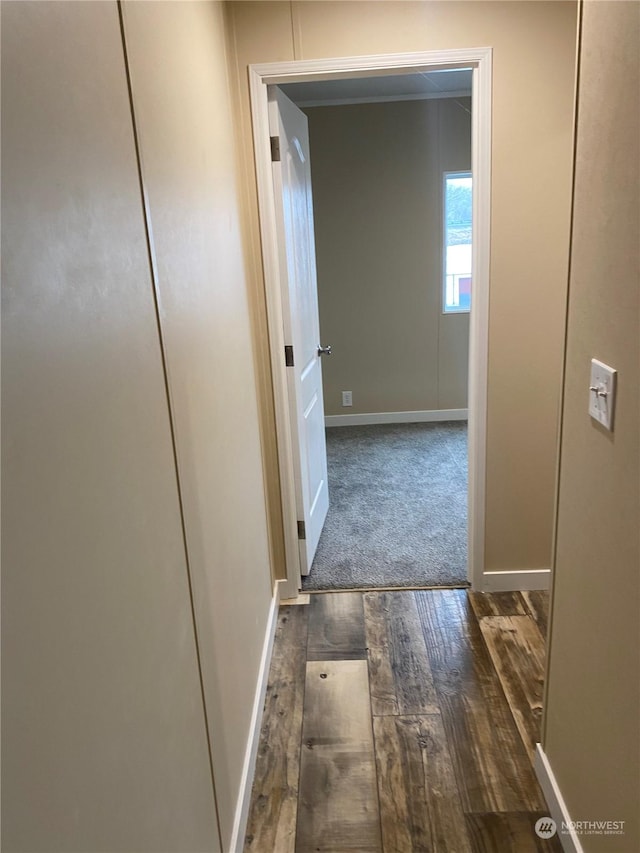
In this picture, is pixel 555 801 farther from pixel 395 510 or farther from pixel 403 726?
pixel 395 510

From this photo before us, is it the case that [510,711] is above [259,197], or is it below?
below

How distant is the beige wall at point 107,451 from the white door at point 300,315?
2.57 ft

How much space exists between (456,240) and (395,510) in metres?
2.40

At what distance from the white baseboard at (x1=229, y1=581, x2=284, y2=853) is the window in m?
3.16

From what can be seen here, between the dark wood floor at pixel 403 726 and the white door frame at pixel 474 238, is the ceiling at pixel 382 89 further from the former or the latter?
the dark wood floor at pixel 403 726

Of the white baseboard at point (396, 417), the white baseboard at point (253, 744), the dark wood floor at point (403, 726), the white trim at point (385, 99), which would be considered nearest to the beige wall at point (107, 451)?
the white baseboard at point (253, 744)

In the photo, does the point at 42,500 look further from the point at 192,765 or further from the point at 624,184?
the point at 624,184

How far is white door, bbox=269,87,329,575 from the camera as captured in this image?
2340 mm

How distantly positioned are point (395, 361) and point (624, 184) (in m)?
3.84

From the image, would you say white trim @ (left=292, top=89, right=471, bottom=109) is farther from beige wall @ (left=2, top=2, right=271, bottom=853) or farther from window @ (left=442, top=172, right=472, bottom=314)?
beige wall @ (left=2, top=2, right=271, bottom=853)

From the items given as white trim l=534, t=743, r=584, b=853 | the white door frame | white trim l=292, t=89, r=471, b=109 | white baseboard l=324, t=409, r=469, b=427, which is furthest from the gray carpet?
white trim l=292, t=89, r=471, b=109

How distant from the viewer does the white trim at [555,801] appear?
1417mm

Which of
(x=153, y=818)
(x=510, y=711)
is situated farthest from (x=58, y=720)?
(x=510, y=711)

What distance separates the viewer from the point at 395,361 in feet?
16.0
